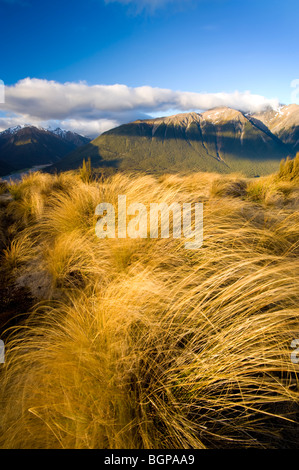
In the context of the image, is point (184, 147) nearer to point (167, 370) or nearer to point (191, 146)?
point (191, 146)

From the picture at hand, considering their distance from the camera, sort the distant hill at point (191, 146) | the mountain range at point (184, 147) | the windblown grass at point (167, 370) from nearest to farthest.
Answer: the windblown grass at point (167, 370) < the distant hill at point (191, 146) < the mountain range at point (184, 147)

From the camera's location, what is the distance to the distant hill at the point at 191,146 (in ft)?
404

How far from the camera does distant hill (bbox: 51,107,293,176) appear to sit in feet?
404

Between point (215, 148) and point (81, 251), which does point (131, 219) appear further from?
point (215, 148)

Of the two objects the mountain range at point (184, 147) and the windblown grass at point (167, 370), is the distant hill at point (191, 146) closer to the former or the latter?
the mountain range at point (184, 147)

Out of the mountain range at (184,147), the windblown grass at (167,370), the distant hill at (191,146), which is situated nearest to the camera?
the windblown grass at (167,370)

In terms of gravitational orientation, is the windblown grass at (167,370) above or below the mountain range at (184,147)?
below

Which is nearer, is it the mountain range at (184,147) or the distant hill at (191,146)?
the distant hill at (191,146)

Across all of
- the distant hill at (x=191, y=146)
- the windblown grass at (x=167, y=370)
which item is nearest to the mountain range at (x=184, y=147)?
the distant hill at (x=191, y=146)

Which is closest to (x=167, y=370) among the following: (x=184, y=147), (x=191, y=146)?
(x=184, y=147)

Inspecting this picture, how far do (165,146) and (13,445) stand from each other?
16238 centimetres

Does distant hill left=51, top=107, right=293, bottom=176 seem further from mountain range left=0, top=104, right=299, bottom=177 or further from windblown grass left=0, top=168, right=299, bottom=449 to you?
windblown grass left=0, top=168, right=299, bottom=449

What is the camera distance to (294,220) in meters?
2.35

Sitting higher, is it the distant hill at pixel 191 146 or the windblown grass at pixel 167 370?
the distant hill at pixel 191 146
